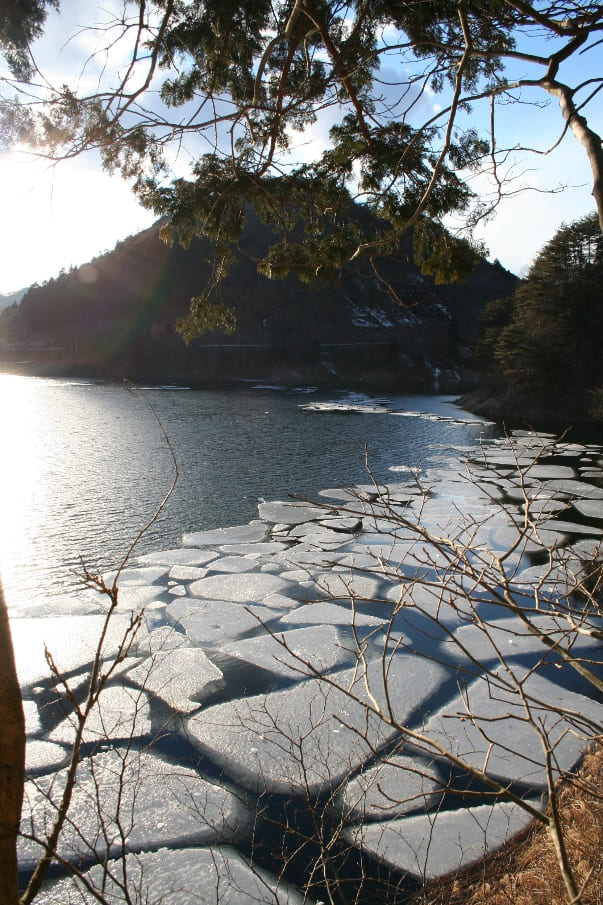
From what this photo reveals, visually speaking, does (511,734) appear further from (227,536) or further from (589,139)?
(227,536)

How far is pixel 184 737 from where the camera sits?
11.8 feet

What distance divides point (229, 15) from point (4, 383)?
36.4 m

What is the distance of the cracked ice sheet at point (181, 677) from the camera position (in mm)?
3992

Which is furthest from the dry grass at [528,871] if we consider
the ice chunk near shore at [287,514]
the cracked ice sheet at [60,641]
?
the ice chunk near shore at [287,514]

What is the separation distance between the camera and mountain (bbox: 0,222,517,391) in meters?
48.6

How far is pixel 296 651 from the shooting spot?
448 cm

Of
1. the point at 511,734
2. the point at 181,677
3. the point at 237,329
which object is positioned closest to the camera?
the point at 511,734

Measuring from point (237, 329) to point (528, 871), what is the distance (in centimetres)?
5557

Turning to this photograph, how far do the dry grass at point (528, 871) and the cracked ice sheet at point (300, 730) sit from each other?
0.68m

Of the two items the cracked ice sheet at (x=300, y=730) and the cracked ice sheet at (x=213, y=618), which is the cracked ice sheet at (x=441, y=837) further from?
the cracked ice sheet at (x=213, y=618)

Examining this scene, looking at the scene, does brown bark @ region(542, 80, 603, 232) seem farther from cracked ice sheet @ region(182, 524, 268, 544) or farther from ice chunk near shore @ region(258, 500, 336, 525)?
ice chunk near shore @ region(258, 500, 336, 525)

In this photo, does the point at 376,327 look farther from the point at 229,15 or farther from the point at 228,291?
the point at 229,15

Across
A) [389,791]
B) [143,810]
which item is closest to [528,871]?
[389,791]

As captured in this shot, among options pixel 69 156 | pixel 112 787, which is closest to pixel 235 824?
pixel 112 787
